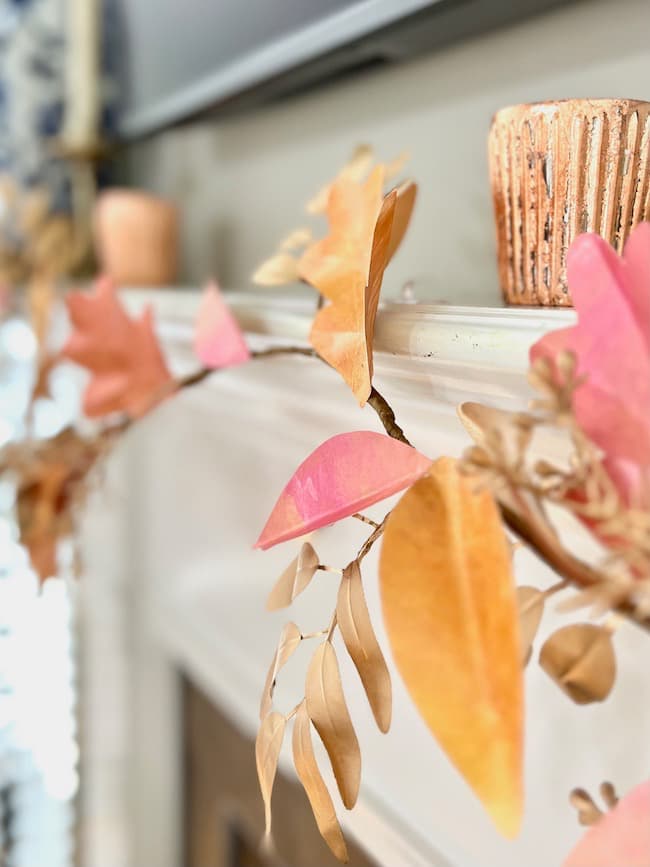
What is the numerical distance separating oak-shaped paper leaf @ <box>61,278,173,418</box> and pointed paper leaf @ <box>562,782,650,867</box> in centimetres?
43

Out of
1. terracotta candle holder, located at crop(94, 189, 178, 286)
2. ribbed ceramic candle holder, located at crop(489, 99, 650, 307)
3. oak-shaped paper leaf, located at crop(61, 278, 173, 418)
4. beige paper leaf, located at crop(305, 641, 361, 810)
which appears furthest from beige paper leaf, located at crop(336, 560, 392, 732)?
terracotta candle holder, located at crop(94, 189, 178, 286)

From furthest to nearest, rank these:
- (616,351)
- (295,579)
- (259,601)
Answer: (259,601)
(295,579)
(616,351)

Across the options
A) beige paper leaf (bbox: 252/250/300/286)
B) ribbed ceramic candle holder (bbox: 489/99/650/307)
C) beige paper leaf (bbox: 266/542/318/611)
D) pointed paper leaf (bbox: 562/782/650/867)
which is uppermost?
ribbed ceramic candle holder (bbox: 489/99/650/307)

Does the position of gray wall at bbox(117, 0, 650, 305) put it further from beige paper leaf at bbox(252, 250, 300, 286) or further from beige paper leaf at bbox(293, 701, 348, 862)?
beige paper leaf at bbox(293, 701, 348, 862)

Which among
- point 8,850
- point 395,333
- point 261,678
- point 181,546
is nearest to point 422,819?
point 261,678

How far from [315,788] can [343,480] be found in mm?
108

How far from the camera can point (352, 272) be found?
1.10ft

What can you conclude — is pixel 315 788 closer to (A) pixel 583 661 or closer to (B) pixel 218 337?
(A) pixel 583 661

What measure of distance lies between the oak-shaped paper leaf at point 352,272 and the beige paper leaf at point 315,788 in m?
0.12

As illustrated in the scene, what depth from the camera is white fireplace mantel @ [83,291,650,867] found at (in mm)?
389

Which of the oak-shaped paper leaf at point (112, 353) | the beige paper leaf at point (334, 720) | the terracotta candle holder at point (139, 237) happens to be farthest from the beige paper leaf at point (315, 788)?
the terracotta candle holder at point (139, 237)

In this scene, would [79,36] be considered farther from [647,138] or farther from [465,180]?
[647,138]

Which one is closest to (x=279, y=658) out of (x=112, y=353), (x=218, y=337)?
(x=218, y=337)

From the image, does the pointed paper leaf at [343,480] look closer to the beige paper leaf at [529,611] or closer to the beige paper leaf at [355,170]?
the beige paper leaf at [529,611]
